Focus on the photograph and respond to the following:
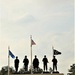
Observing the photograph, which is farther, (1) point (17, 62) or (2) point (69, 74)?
(2) point (69, 74)

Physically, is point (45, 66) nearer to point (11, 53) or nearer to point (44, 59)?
point (44, 59)

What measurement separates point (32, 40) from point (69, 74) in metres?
31.8

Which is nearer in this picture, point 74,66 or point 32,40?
point 32,40

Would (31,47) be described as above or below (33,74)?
above

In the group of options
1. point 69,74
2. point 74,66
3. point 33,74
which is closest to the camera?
point 33,74

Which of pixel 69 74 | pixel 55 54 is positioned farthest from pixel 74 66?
pixel 55 54

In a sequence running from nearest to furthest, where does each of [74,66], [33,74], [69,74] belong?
[33,74] < [69,74] < [74,66]

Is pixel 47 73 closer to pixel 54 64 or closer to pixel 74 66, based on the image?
pixel 54 64

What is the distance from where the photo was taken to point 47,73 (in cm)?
3400

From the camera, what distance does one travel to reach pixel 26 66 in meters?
Result: 34.6

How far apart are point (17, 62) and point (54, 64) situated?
11.6 ft

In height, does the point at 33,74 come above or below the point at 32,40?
below

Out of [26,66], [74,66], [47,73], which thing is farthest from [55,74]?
[74,66]

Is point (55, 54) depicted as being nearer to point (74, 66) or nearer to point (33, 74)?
point (33, 74)
